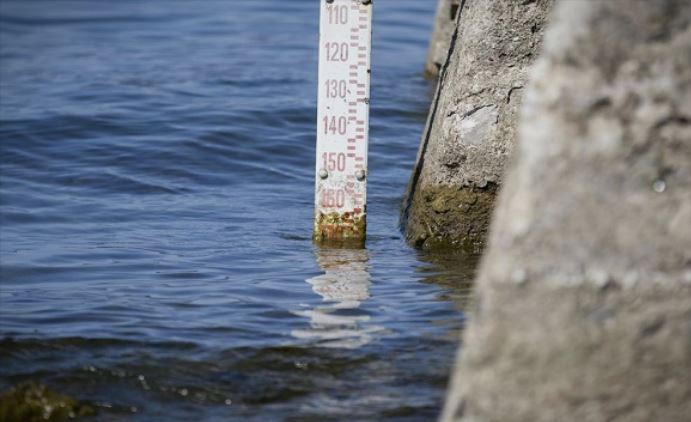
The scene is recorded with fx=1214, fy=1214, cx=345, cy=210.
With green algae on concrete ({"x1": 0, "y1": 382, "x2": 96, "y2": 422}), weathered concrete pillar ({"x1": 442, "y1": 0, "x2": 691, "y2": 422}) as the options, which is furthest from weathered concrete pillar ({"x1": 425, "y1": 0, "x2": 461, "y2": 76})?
weathered concrete pillar ({"x1": 442, "y1": 0, "x2": 691, "y2": 422})

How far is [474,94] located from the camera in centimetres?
610

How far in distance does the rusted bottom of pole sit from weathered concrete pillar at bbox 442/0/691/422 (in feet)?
12.7

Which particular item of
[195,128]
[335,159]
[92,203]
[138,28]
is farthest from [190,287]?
[138,28]

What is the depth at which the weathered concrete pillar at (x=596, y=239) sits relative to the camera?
2553 millimetres

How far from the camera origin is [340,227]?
659 centimetres

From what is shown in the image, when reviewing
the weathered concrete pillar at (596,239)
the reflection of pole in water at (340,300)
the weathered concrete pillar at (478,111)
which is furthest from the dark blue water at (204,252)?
the weathered concrete pillar at (596,239)

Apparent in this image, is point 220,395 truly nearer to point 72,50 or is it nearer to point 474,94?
point 474,94

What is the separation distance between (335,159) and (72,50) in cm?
893

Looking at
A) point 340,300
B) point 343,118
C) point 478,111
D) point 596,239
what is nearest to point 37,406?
point 340,300

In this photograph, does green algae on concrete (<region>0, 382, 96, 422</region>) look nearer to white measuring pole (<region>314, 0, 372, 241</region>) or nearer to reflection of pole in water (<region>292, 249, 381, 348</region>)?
reflection of pole in water (<region>292, 249, 381, 348</region>)

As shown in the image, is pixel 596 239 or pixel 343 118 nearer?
pixel 596 239

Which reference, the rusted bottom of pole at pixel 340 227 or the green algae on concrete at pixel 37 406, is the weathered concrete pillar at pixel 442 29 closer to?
the rusted bottom of pole at pixel 340 227

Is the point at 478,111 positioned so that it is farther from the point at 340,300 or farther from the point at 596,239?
the point at 596,239

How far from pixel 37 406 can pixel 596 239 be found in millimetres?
2078
